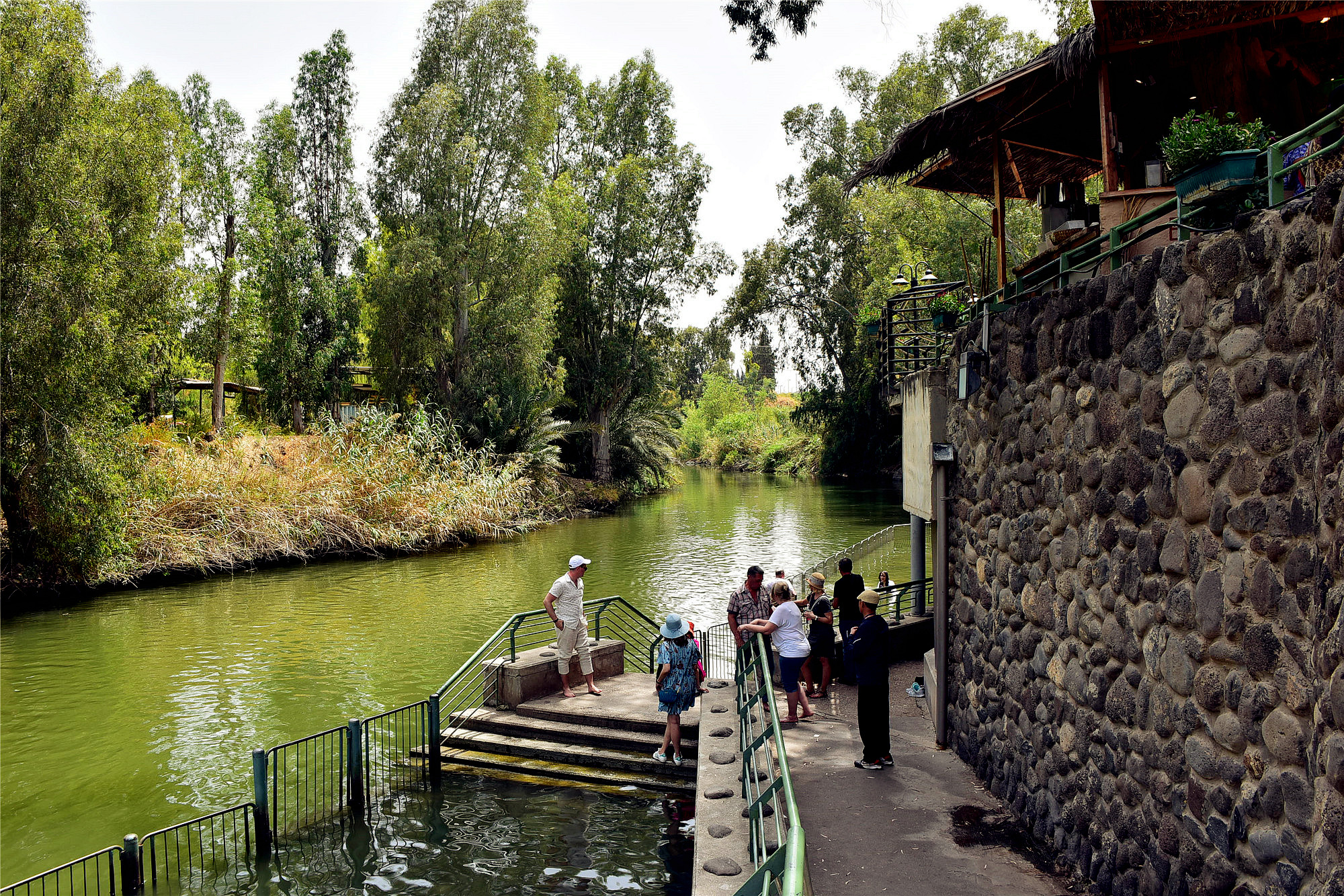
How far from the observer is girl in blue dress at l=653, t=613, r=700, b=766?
10281 mm

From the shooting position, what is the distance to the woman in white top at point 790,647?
10.5 meters

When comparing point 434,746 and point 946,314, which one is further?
point 946,314

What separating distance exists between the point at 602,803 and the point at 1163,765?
6.63m

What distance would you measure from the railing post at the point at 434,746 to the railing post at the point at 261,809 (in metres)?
2.07

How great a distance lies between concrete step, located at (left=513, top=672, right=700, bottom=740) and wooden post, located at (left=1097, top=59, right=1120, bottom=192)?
7.35m

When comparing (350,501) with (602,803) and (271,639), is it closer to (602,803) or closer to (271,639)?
(271,639)

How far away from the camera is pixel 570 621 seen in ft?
40.1

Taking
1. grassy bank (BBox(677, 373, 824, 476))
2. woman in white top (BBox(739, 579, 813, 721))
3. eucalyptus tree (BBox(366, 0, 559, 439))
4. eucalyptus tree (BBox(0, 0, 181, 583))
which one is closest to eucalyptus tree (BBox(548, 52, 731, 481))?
eucalyptus tree (BBox(366, 0, 559, 439))

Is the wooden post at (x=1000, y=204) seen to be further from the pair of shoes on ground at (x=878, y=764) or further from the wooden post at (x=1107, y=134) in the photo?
the pair of shoes on ground at (x=878, y=764)

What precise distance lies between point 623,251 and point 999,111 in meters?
34.2

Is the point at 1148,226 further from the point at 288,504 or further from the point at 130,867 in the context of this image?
the point at 288,504

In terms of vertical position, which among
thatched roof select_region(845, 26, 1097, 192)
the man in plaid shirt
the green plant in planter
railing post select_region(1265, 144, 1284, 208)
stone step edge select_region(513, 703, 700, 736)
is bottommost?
stone step edge select_region(513, 703, 700, 736)

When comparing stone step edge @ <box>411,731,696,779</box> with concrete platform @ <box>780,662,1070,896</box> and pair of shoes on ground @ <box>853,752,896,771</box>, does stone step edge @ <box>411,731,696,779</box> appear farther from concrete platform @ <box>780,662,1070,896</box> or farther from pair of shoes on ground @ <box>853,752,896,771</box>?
pair of shoes on ground @ <box>853,752,896,771</box>

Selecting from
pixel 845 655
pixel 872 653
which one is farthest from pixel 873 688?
pixel 845 655
